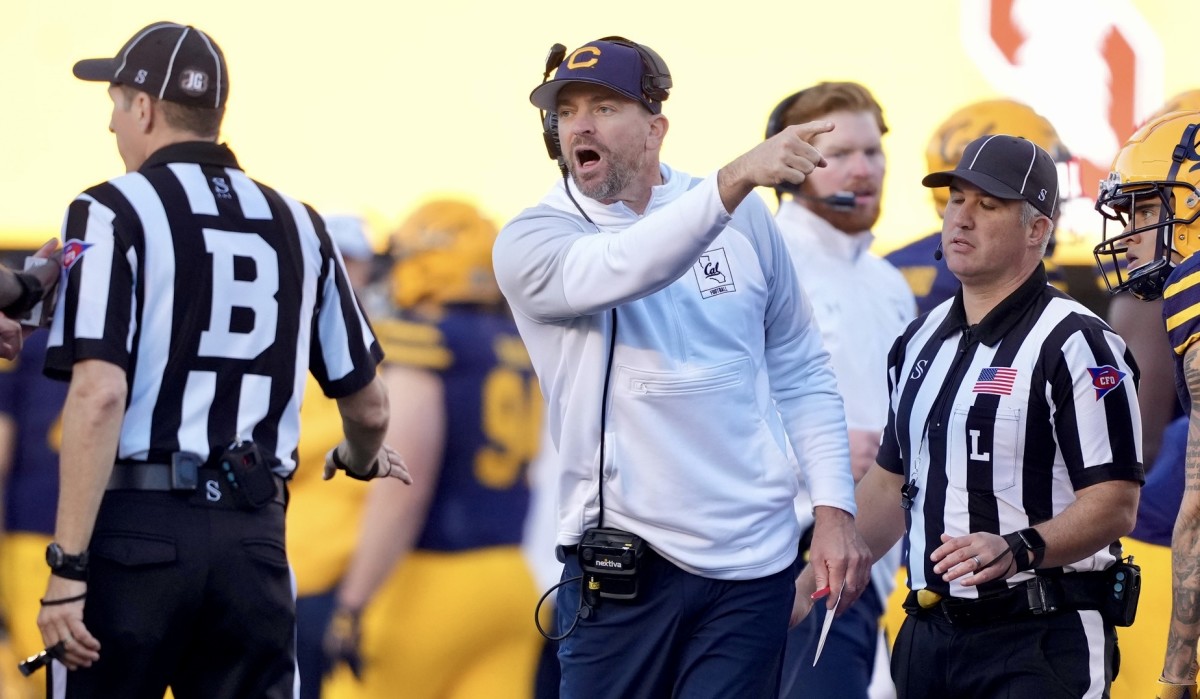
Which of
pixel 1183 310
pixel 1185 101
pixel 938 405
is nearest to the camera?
pixel 1183 310

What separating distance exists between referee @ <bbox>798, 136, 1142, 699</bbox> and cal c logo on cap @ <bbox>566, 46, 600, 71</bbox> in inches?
31.2

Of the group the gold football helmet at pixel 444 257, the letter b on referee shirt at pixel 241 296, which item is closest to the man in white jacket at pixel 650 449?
the letter b on referee shirt at pixel 241 296

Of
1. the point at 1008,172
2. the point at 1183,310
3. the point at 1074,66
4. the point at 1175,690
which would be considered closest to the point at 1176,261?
the point at 1183,310

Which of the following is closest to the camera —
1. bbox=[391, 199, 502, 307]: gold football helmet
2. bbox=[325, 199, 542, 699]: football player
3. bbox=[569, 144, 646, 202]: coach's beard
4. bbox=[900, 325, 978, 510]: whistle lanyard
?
bbox=[569, 144, 646, 202]: coach's beard

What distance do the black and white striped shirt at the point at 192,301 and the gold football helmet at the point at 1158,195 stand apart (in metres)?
1.85

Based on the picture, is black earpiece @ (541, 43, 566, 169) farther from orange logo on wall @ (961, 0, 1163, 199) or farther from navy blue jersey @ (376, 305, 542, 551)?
orange logo on wall @ (961, 0, 1163, 199)

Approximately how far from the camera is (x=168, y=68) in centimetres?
373

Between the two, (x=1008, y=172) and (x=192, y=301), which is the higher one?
(x=1008, y=172)

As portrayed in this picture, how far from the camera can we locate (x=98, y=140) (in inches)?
270

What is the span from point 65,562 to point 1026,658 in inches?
78.8

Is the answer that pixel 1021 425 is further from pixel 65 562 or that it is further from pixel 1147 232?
pixel 65 562

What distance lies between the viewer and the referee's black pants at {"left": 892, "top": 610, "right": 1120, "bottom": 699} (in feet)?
11.0

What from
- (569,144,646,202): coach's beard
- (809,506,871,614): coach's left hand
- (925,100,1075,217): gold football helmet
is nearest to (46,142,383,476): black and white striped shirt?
(569,144,646,202): coach's beard

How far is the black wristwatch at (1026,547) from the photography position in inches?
128
